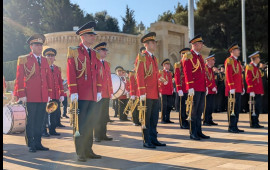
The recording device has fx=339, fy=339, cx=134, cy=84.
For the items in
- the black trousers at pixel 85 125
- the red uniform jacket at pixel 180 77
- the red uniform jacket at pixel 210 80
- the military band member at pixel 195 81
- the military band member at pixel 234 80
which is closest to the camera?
the black trousers at pixel 85 125

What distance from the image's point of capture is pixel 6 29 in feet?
156

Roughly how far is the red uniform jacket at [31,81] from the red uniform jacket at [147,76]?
1.83 metres

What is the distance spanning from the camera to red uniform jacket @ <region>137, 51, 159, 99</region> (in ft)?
20.7

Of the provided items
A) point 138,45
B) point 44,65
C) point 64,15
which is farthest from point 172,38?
point 44,65

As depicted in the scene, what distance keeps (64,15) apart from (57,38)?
64.3ft

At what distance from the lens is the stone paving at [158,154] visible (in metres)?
4.71

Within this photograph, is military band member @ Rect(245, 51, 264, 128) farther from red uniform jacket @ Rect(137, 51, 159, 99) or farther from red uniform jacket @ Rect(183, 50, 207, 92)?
red uniform jacket @ Rect(137, 51, 159, 99)

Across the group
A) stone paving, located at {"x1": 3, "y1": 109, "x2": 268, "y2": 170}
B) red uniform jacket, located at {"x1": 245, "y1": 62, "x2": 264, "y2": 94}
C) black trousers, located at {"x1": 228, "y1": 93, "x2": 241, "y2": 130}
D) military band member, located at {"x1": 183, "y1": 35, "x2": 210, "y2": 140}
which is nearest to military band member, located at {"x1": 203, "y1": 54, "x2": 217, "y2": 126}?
red uniform jacket, located at {"x1": 245, "y1": 62, "x2": 264, "y2": 94}

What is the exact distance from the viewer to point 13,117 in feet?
27.6

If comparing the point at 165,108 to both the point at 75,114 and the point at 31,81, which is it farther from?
the point at 75,114

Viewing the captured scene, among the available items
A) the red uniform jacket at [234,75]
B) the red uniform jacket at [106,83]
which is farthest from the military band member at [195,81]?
the red uniform jacket at [106,83]

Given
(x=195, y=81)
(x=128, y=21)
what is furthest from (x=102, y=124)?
(x=128, y=21)

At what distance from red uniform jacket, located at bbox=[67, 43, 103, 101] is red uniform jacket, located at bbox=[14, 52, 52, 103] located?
4.32 ft

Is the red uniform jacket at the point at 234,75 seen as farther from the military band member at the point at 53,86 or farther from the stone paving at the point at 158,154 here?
the military band member at the point at 53,86
